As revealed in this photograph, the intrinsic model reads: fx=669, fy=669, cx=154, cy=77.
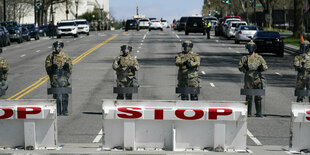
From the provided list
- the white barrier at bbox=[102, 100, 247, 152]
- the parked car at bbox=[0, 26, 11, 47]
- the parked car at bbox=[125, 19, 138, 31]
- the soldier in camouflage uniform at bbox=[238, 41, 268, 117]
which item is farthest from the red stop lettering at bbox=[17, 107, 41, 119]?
the parked car at bbox=[125, 19, 138, 31]

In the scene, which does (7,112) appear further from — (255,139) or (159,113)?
(255,139)

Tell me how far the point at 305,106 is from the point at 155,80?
1587 cm

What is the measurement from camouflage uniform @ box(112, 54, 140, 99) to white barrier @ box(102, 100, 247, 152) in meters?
5.09

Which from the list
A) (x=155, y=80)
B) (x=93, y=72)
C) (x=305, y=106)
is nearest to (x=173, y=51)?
(x=93, y=72)

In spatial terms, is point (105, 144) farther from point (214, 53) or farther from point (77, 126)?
point (214, 53)

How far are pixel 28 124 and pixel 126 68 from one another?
17.6 feet

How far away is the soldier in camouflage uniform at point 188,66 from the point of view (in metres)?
16.2

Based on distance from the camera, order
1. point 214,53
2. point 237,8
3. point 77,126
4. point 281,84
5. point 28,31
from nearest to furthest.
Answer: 1. point 77,126
2. point 281,84
3. point 214,53
4. point 28,31
5. point 237,8

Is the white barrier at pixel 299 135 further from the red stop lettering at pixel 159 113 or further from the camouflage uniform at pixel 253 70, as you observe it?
the camouflage uniform at pixel 253 70

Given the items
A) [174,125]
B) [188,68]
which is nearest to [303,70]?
[188,68]

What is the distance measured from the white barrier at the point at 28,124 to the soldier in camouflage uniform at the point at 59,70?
5.48 m

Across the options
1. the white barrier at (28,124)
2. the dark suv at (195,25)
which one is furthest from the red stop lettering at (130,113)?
the dark suv at (195,25)

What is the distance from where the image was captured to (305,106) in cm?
1127

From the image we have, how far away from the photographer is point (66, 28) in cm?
6638
